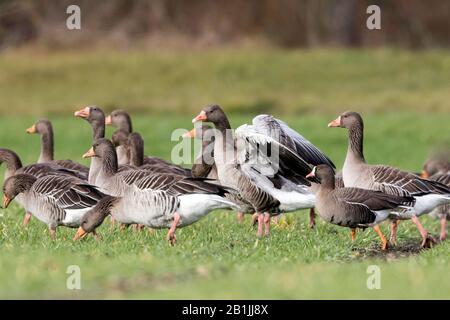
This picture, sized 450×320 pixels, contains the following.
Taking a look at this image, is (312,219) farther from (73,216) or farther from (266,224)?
(73,216)

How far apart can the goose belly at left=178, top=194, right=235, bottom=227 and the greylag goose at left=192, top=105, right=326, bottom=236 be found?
1.37 metres

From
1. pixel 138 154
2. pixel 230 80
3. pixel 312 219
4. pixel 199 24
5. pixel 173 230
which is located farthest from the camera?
pixel 199 24

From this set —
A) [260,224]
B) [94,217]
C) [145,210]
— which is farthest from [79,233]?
[260,224]

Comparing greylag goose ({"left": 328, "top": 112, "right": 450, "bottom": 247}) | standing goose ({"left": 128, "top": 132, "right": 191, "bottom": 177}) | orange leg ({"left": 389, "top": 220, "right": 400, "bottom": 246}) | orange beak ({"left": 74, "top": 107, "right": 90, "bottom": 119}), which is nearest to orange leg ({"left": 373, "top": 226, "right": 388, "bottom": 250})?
greylag goose ({"left": 328, "top": 112, "right": 450, "bottom": 247})

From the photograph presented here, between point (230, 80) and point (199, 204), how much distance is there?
3185 cm

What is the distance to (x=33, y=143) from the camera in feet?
109

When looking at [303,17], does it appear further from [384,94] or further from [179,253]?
[179,253]

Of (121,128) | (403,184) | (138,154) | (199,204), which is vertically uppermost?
(121,128)

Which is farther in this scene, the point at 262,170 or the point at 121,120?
the point at 121,120

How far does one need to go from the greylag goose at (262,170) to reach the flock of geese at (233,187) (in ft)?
0.05

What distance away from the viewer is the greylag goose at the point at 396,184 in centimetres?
1338

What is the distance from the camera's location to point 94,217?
1227cm

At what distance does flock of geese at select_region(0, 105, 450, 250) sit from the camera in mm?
12438

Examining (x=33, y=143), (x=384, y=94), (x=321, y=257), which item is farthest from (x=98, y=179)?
(x=384, y=94)
